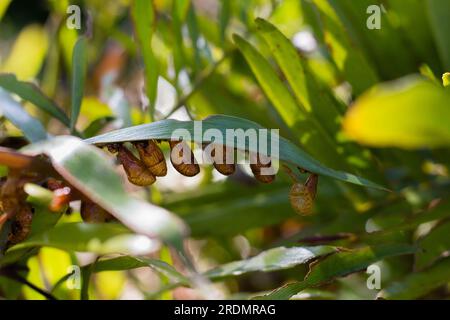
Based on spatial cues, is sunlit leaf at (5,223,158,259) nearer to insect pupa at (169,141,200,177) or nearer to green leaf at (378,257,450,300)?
insect pupa at (169,141,200,177)

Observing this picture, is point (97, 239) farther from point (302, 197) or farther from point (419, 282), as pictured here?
point (419, 282)

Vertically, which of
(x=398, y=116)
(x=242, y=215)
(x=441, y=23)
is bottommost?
(x=398, y=116)

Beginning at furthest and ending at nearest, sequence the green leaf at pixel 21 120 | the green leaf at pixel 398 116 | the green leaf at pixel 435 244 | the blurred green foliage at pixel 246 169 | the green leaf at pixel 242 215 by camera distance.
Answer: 1. the green leaf at pixel 242 215
2. the green leaf at pixel 435 244
3. the green leaf at pixel 21 120
4. the blurred green foliage at pixel 246 169
5. the green leaf at pixel 398 116

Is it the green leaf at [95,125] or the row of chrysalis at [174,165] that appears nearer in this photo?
the row of chrysalis at [174,165]

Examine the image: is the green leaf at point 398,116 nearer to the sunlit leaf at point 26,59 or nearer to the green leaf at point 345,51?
the green leaf at point 345,51

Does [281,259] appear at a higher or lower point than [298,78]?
lower

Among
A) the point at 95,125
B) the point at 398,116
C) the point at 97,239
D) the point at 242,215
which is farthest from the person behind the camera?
the point at 242,215

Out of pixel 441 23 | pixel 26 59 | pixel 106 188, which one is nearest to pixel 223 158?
pixel 106 188

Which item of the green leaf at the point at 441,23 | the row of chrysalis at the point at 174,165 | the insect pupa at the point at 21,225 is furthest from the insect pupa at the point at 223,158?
the green leaf at the point at 441,23
